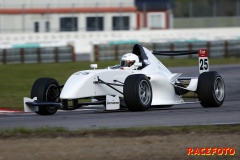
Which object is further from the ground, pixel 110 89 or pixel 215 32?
pixel 215 32

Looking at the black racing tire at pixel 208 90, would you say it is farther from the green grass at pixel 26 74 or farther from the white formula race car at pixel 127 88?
the green grass at pixel 26 74

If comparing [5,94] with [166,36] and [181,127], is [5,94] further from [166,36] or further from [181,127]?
[166,36]

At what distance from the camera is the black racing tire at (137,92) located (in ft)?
35.7

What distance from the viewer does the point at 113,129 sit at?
340 inches

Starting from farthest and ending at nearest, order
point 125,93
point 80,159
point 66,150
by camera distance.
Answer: point 125,93 < point 66,150 < point 80,159

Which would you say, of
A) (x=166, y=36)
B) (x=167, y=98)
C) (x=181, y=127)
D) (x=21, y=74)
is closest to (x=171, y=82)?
(x=167, y=98)

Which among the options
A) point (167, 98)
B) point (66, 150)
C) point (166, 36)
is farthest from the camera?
point (166, 36)

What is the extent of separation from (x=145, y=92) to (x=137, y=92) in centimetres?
62

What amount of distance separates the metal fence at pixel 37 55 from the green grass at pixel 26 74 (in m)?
0.93

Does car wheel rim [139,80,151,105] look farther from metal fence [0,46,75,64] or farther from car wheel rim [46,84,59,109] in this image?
metal fence [0,46,75,64]

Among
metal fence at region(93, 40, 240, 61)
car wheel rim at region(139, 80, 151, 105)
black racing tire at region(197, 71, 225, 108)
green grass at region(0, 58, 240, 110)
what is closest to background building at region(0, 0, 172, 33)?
metal fence at region(93, 40, 240, 61)

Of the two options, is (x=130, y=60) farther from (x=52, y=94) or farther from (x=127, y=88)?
(x=52, y=94)

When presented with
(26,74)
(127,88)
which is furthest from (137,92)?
(26,74)

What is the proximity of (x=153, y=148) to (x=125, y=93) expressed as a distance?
3.75 m
